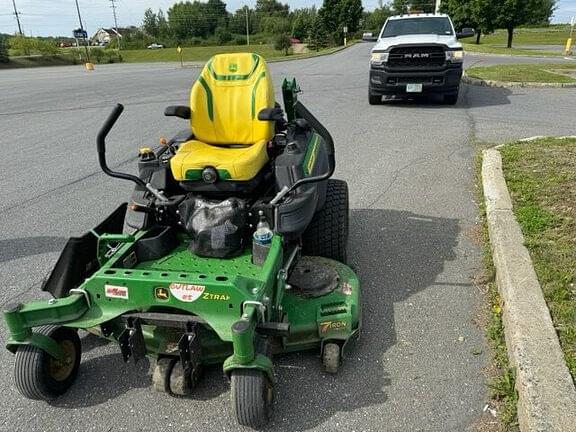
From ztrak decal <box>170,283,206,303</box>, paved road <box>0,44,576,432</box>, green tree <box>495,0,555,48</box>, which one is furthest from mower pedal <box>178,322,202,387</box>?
green tree <box>495,0,555,48</box>

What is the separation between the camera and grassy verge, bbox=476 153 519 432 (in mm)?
2381

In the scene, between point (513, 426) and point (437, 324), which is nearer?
point (513, 426)

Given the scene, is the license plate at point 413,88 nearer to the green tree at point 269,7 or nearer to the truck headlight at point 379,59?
the truck headlight at point 379,59

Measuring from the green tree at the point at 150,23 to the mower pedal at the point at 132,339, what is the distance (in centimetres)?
11260

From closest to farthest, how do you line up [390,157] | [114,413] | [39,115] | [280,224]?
[114,413], [280,224], [390,157], [39,115]

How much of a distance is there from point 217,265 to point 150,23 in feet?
381

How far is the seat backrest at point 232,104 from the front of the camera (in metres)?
3.84

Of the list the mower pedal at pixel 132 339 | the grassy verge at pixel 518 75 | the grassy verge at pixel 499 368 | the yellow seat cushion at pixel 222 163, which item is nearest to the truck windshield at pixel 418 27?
the grassy verge at pixel 518 75

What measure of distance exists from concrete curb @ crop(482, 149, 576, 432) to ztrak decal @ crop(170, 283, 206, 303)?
1576 millimetres

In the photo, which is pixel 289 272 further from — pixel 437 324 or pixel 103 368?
pixel 103 368

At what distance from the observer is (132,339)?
2.42 metres

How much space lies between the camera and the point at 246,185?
3219 millimetres

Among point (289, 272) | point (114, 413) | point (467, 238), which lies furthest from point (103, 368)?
point (467, 238)

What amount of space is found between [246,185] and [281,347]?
106cm
